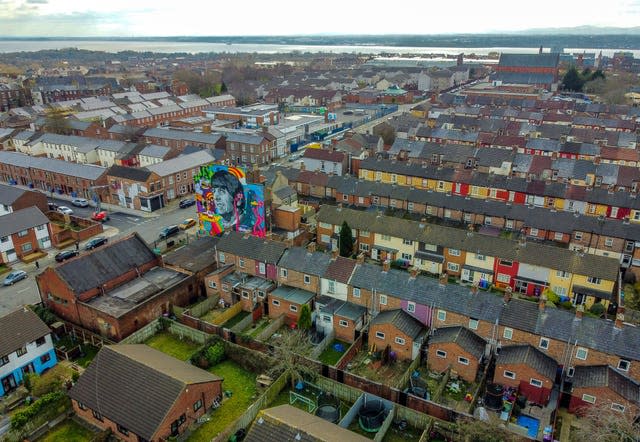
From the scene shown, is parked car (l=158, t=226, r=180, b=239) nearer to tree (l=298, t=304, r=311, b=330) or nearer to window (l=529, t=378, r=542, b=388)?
tree (l=298, t=304, r=311, b=330)

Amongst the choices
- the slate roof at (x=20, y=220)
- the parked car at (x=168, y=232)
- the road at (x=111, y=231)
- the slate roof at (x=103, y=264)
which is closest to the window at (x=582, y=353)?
the slate roof at (x=103, y=264)

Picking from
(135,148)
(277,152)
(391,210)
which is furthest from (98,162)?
(391,210)

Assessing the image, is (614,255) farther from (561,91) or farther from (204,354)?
(561,91)

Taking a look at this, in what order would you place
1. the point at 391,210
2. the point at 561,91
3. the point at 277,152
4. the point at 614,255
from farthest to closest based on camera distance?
the point at 561,91 < the point at 277,152 < the point at 391,210 < the point at 614,255

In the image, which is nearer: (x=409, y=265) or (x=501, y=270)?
(x=501, y=270)

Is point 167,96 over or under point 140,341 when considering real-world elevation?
over

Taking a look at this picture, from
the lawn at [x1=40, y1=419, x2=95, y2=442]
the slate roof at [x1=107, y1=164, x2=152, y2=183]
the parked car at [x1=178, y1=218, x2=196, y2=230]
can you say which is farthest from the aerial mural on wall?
the lawn at [x1=40, y1=419, x2=95, y2=442]

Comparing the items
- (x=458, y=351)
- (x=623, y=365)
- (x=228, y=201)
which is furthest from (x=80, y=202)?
(x=623, y=365)

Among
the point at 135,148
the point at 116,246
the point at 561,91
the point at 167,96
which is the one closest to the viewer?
the point at 116,246
